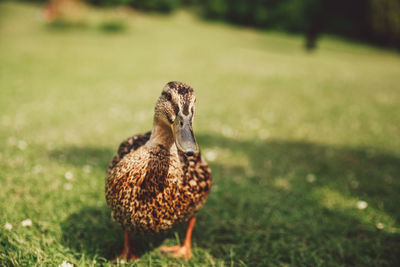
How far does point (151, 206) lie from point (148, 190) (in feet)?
0.34

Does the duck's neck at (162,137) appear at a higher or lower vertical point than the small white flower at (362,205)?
higher

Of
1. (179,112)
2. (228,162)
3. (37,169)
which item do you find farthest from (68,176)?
(179,112)

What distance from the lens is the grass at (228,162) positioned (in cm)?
221

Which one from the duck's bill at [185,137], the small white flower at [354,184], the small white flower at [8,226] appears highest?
the duck's bill at [185,137]

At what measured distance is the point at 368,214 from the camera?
2.75 metres

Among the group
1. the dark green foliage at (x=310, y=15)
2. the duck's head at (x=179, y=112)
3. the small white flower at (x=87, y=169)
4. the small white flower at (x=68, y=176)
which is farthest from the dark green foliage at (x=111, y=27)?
the duck's head at (x=179, y=112)

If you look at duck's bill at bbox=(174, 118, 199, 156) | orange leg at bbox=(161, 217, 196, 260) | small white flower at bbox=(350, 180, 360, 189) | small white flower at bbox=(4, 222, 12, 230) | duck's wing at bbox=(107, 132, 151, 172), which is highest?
duck's bill at bbox=(174, 118, 199, 156)

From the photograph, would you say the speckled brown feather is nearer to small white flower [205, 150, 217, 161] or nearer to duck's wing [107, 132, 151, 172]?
duck's wing [107, 132, 151, 172]

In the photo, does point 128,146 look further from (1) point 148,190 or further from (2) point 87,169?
(2) point 87,169

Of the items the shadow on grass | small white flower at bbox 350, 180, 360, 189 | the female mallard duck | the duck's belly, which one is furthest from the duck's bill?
small white flower at bbox 350, 180, 360, 189

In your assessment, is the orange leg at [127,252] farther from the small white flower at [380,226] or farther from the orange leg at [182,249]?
the small white flower at [380,226]

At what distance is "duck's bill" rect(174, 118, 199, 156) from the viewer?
4.29ft

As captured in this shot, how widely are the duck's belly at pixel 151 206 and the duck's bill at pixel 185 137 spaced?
454 mm

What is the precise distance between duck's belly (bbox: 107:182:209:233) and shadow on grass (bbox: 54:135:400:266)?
1.64ft
